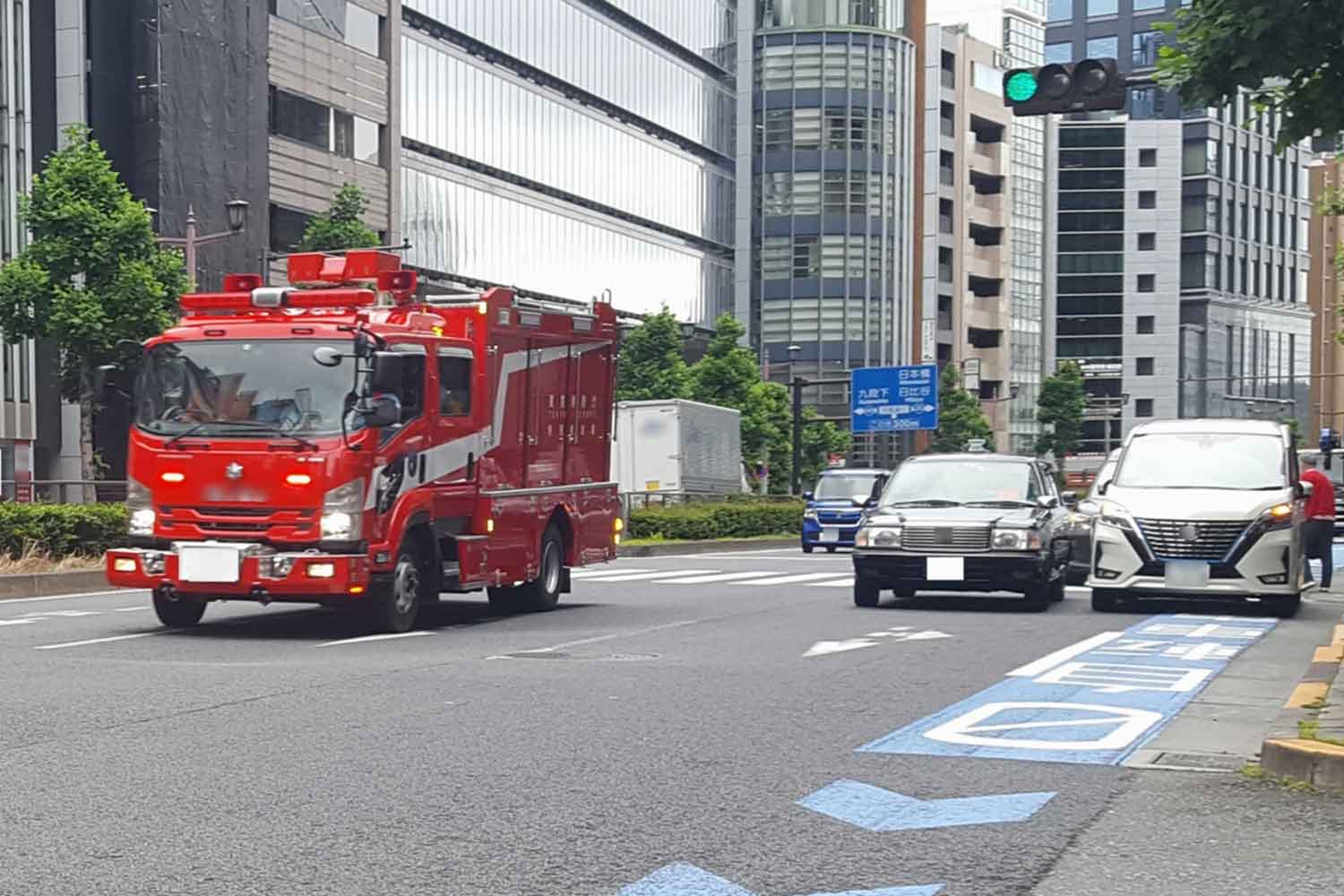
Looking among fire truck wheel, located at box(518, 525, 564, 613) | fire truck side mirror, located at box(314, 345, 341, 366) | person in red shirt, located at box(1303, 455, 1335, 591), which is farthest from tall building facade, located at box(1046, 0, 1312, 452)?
fire truck side mirror, located at box(314, 345, 341, 366)

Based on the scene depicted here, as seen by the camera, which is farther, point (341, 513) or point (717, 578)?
point (717, 578)

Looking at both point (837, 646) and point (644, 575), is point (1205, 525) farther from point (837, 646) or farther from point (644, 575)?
point (644, 575)

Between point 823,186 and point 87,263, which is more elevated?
point 823,186

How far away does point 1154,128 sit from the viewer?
424 ft

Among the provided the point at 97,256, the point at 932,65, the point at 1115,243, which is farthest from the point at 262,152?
the point at 1115,243

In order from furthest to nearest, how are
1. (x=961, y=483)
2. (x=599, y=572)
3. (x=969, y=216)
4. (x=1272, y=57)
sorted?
(x=969, y=216) < (x=599, y=572) < (x=961, y=483) < (x=1272, y=57)

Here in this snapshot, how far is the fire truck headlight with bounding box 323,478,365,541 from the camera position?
14.5m

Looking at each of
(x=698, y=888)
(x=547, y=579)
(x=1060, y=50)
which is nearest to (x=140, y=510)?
(x=547, y=579)

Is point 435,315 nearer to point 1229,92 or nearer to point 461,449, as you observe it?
point 461,449

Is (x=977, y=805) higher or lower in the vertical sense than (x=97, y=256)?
lower

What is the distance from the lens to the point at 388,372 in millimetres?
14805

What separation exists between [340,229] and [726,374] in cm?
1828

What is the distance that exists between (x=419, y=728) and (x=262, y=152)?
4665cm

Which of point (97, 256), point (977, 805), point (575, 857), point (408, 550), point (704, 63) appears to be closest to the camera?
point (575, 857)
